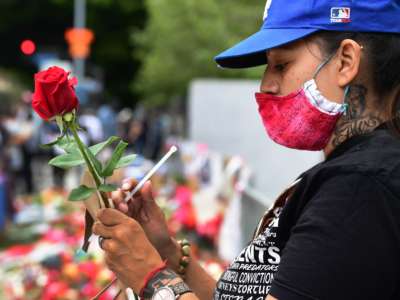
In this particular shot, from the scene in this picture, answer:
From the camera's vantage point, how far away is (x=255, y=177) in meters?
8.12

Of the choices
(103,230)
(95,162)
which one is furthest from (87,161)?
(103,230)

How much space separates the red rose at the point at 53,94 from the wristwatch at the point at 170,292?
0.45 meters

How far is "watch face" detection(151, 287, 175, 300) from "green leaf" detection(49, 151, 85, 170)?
33 cm

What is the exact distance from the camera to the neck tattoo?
1657mm

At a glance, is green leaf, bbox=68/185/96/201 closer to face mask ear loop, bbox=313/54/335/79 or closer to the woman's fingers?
the woman's fingers

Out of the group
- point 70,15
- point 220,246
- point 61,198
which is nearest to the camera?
point 220,246

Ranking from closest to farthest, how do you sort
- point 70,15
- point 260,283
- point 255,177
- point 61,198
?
point 260,283 → point 255,177 → point 61,198 → point 70,15

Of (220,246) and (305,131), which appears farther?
(220,246)

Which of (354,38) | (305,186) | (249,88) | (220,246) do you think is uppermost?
(354,38)

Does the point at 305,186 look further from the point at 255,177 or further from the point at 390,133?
the point at 255,177

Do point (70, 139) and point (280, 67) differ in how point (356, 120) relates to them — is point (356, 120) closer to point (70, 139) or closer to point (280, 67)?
point (280, 67)

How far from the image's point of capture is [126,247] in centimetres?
172

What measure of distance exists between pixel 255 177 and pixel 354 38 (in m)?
6.53

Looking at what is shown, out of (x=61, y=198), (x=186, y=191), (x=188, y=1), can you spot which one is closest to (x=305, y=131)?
(x=186, y=191)
